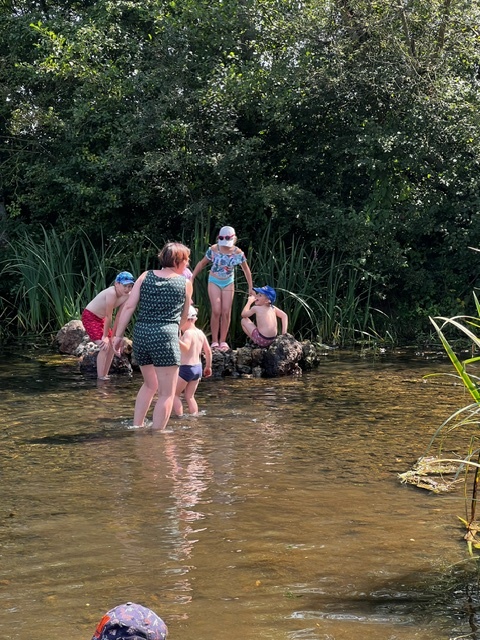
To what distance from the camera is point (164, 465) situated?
21.4 feet

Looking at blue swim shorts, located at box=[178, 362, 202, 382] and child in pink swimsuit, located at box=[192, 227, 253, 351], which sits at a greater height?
child in pink swimsuit, located at box=[192, 227, 253, 351]

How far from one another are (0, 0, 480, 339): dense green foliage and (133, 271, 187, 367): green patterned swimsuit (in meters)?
7.04

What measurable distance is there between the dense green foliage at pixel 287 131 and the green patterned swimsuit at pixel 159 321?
704cm

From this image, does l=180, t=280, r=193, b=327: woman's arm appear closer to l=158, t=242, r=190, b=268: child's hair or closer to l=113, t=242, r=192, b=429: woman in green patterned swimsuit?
l=113, t=242, r=192, b=429: woman in green patterned swimsuit

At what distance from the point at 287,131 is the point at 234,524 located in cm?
1107

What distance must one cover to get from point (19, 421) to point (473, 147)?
8975 millimetres

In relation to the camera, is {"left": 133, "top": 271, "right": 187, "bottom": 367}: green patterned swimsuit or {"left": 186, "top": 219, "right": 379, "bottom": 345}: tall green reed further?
{"left": 186, "top": 219, "right": 379, "bottom": 345}: tall green reed

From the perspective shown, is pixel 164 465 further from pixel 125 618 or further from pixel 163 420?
pixel 125 618

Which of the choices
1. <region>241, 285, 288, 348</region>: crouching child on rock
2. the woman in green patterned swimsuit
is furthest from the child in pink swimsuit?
the woman in green patterned swimsuit

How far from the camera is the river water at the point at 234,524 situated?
3912 mm

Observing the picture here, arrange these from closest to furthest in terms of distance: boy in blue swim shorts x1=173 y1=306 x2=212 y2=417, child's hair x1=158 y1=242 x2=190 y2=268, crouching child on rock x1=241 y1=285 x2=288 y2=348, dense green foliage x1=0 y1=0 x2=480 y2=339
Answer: child's hair x1=158 y1=242 x2=190 y2=268
boy in blue swim shorts x1=173 y1=306 x2=212 y2=417
crouching child on rock x1=241 y1=285 x2=288 y2=348
dense green foliage x1=0 y1=0 x2=480 y2=339

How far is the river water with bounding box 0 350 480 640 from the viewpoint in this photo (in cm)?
391

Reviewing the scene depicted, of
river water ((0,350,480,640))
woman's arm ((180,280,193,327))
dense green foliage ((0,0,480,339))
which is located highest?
dense green foliage ((0,0,480,339))

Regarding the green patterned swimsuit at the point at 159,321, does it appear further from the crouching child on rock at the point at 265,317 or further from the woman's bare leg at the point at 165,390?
the crouching child on rock at the point at 265,317
